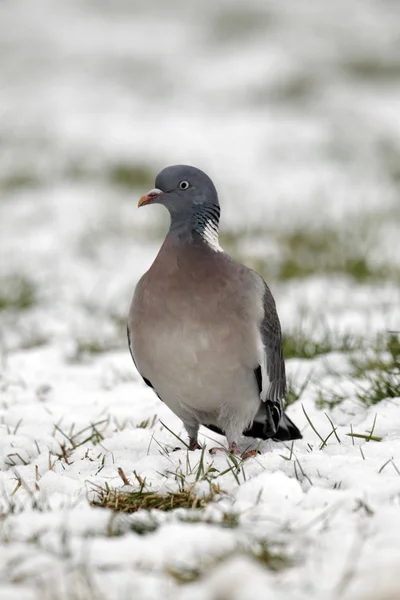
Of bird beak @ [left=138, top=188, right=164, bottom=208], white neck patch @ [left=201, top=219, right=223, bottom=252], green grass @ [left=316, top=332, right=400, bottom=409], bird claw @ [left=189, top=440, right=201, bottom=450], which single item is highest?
bird beak @ [left=138, top=188, right=164, bottom=208]

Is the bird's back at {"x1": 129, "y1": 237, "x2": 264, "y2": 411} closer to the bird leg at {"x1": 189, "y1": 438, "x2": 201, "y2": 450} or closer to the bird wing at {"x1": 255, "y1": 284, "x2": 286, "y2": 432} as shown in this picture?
the bird wing at {"x1": 255, "y1": 284, "x2": 286, "y2": 432}

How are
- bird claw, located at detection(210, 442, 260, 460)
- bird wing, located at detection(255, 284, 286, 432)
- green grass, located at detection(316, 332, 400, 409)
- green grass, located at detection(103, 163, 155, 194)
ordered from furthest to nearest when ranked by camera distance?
green grass, located at detection(103, 163, 155, 194), green grass, located at detection(316, 332, 400, 409), bird wing, located at detection(255, 284, 286, 432), bird claw, located at detection(210, 442, 260, 460)

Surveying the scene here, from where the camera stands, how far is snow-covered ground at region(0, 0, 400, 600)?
7.46 ft

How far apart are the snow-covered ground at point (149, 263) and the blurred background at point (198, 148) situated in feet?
0.17

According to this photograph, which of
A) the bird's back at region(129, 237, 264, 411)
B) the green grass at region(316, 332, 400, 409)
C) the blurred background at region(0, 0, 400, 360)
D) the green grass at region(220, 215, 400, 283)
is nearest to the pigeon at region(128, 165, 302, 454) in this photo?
the bird's back at region(129, 237, 264, 411)

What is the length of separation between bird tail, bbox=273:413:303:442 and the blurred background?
1810 mm

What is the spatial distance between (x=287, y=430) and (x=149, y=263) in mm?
4867

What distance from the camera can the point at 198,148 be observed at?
14969 millimetres

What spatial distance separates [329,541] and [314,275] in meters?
5.50

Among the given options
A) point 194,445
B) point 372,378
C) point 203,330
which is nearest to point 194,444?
point 194,445

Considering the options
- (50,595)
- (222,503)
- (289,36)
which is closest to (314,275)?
(222,503)

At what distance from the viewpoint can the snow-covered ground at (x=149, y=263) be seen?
2273 mm

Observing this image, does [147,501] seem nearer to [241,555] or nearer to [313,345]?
[241,555]

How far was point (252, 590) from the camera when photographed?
1.92 m
